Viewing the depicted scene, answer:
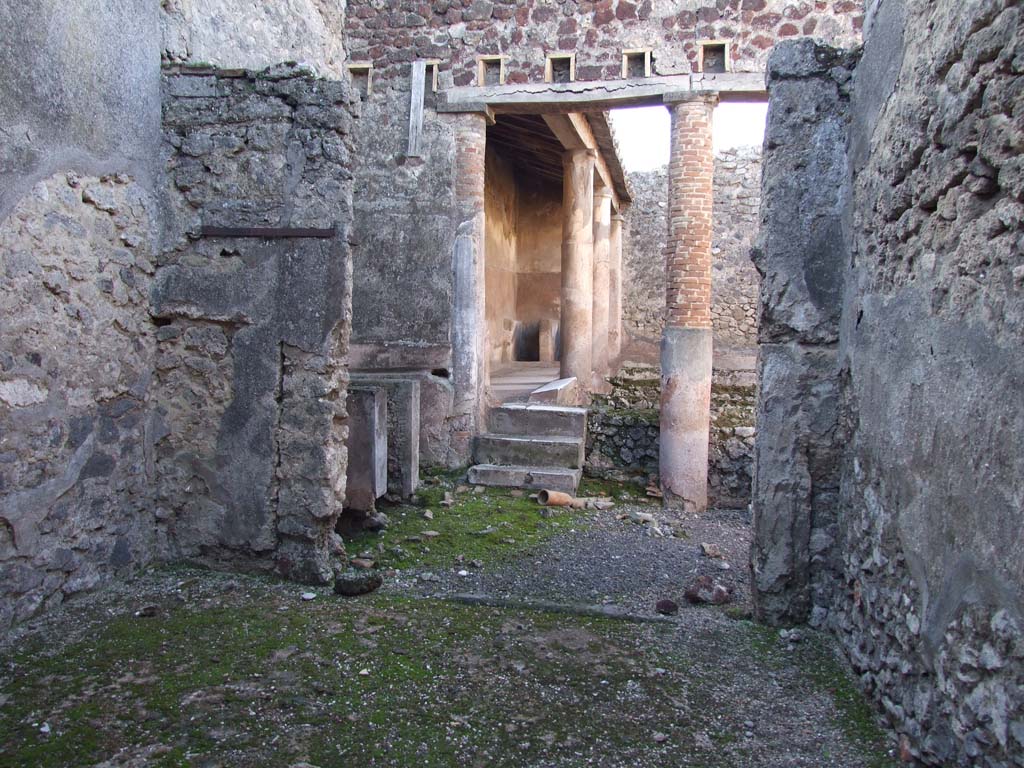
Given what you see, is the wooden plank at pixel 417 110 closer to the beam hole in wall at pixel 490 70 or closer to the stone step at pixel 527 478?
the beam hole in wall at pixel 490 70

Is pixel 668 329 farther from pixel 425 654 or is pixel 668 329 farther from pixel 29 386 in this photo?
pixel 29 386

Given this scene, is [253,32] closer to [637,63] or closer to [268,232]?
[268,232]

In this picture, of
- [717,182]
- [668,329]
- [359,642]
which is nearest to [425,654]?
[359,642]

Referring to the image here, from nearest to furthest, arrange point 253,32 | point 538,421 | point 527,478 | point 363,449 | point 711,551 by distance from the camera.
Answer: point 253,32
point 363,449
point 711,551
point 527,478
point 538,421

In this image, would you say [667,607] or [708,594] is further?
[708,594]

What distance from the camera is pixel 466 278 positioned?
784 cm

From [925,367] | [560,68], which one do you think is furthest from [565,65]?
[925,367]

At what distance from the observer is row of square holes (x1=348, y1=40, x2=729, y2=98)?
7328 mm

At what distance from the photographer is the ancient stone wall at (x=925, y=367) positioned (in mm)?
1866

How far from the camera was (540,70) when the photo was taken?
754cm

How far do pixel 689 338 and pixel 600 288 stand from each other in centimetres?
528

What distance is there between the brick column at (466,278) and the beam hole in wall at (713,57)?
7.34ft

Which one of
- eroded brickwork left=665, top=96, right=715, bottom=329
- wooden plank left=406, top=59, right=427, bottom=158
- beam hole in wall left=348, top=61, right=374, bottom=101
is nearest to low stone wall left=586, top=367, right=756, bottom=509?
eroded brickwork left=665, top=96, right=715, bottom=329

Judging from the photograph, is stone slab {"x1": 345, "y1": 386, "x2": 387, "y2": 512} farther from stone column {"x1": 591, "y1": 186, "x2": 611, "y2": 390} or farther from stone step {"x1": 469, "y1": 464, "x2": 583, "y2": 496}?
stone column {"x1": 591, "y1": 186, "x2": 611, "y2": 390}
